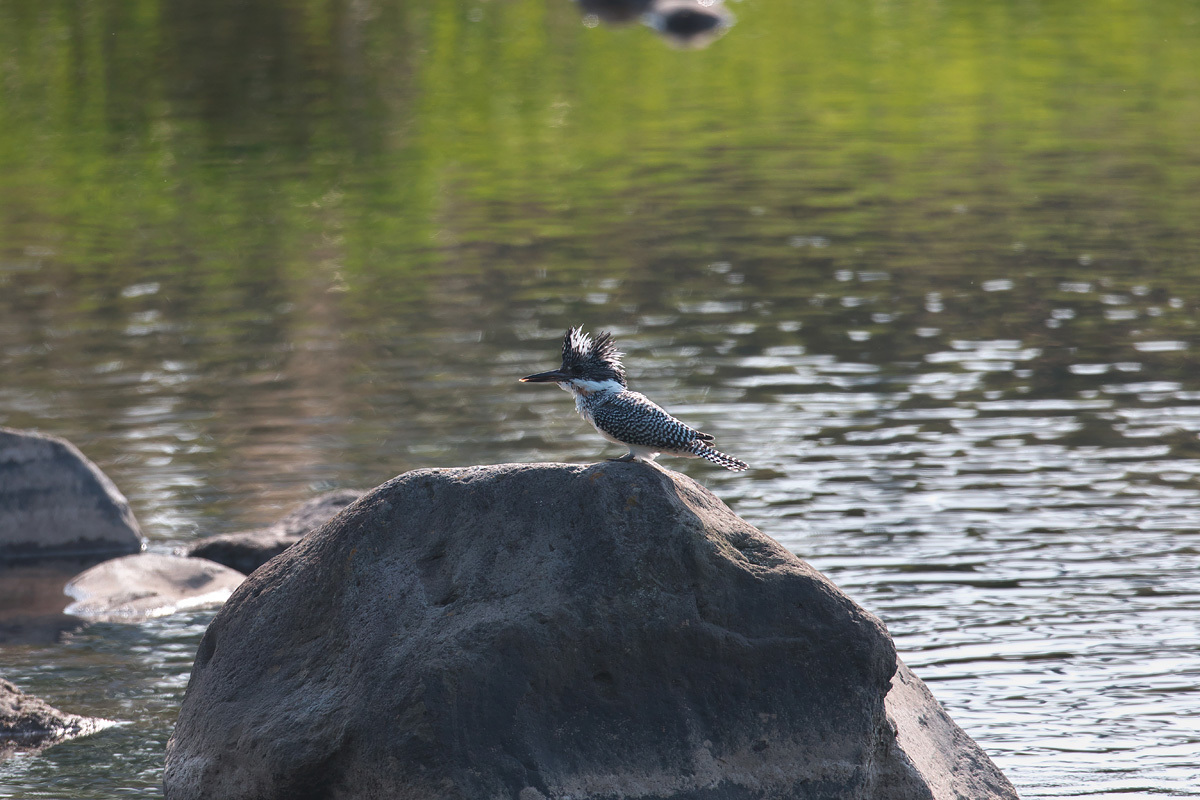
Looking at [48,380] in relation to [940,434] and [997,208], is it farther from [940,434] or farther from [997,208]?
[997,208]

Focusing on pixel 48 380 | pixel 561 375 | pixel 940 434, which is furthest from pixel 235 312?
pixel 561 375

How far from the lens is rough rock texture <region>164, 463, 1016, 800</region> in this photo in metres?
7.52

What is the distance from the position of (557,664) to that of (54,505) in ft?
27.9

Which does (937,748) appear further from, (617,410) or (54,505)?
(54,505)

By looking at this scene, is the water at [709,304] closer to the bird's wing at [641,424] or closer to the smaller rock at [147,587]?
the smaller rock at [147,587]

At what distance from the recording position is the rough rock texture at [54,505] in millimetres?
14469

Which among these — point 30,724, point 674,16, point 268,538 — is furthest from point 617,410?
point 674,16

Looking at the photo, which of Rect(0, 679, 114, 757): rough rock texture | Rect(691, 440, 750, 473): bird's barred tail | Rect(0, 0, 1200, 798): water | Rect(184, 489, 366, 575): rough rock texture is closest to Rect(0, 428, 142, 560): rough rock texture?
Rect(0, 0, 1200, 798): water

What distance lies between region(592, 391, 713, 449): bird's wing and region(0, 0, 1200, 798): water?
10.9 feet

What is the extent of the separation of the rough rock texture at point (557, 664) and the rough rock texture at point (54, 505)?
22.0ft

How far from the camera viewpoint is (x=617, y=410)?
8.15 meters

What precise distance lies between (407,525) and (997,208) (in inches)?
806

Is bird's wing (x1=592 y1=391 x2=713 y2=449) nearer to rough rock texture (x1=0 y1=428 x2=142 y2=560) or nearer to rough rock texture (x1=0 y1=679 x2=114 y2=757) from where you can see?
rough rock texture (x1=0 y1=679 x2=114 y2=757)

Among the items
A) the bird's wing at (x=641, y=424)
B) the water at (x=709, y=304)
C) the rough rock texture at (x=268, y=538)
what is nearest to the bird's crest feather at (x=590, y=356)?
the bird's wing at (x=641, y=424)
